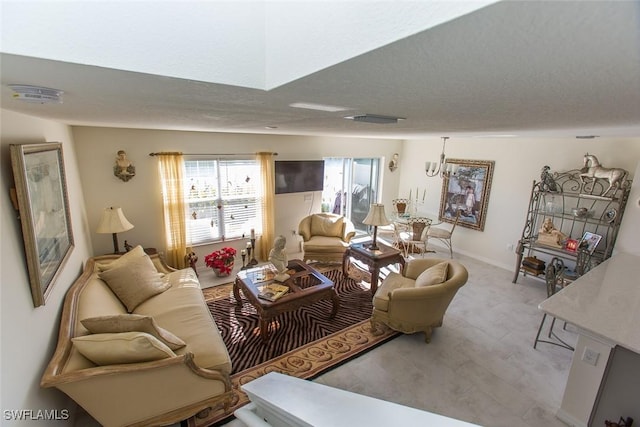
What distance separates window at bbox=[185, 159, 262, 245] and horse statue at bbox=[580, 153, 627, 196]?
480 cm

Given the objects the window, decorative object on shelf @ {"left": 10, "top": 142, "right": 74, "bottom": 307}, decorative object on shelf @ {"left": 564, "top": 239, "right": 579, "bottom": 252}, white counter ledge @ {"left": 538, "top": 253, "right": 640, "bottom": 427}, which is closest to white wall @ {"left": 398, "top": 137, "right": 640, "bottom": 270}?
decorative object on shelf @ {"left": 564, "top": 239, "right": 579, "bottom": 252}

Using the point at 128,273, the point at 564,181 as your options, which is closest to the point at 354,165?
the point at 564,181

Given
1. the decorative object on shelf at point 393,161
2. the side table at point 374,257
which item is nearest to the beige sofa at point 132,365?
the side table at point 374,257

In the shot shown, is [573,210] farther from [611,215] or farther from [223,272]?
[223,272]

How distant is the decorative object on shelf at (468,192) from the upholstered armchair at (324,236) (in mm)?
2177

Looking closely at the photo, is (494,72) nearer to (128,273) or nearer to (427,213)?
(128,273)

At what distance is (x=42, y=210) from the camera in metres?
1.93

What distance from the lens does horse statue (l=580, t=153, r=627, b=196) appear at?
361 centimetres

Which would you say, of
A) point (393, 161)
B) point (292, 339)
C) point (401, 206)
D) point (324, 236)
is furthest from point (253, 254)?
point (393, 161)

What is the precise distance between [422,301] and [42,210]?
3218mm

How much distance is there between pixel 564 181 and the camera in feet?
14.3

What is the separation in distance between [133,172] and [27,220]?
2.50 metres

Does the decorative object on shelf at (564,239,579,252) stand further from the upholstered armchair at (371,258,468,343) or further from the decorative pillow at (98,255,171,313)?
the decorative pillow at (98,255,171,313)

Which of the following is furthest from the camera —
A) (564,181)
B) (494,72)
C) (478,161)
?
(478,161)
